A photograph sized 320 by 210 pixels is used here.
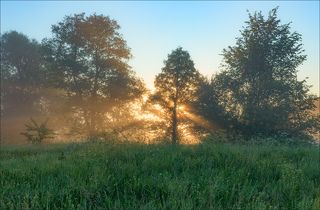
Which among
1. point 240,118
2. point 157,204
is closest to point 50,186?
point 157,204

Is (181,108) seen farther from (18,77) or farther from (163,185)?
(163,185)

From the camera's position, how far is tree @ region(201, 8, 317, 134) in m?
30.3

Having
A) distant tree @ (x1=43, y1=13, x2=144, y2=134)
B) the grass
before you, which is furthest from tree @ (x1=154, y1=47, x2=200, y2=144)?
the grass

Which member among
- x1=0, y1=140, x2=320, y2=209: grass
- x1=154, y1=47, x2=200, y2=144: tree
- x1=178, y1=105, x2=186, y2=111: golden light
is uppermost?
x1=154, y1=47, x2=200, y2=144: tree

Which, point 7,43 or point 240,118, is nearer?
point 240,118

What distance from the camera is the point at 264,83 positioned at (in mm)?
31000

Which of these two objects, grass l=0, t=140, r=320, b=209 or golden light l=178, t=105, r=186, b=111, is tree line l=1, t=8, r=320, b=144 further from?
grass l=0, t=140, r=320, b=209

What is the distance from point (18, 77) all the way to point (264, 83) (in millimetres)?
34856

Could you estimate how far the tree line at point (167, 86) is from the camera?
31.2 meters

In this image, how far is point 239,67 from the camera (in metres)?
33.4

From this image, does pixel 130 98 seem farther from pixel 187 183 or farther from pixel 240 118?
pixel 187 183

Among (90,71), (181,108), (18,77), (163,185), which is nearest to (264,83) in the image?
(181,108)

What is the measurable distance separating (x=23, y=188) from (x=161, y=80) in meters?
30.6

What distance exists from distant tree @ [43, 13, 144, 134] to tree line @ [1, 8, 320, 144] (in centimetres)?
11
